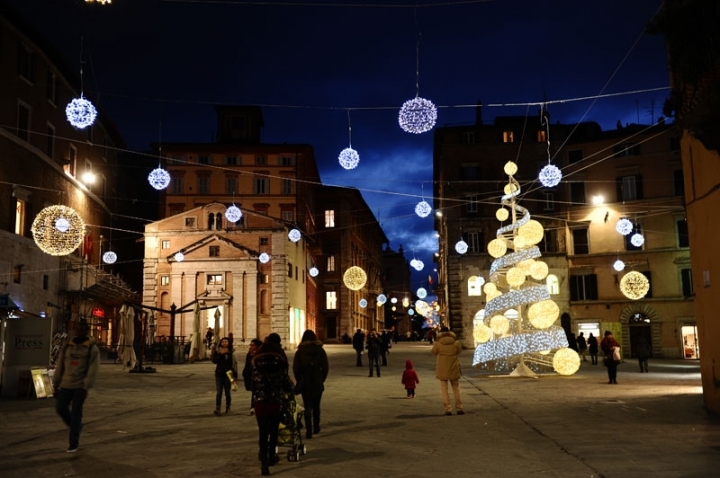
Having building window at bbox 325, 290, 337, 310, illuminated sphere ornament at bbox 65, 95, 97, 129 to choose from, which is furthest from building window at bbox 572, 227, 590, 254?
illuminated sphere ornament at bbox 65, 95, 97, 129

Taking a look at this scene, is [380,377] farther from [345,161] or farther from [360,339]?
[345,161]

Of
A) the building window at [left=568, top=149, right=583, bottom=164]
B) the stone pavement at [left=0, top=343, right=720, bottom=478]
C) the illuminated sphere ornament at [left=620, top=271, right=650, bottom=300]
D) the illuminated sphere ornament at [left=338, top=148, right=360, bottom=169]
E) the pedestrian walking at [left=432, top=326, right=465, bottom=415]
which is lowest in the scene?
the stone pavement at [left=0, top=343, right=720, bottom=478]

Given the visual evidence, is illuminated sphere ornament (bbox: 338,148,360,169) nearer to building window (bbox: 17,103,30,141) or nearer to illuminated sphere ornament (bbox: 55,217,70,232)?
illuminated sphere ornament (bbox: 55,217,70,232)

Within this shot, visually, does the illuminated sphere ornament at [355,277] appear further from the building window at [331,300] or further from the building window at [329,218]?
the building window at [329,218]

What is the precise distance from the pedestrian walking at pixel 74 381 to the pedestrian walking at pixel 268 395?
2.65 m

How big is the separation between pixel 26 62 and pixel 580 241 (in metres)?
34.5

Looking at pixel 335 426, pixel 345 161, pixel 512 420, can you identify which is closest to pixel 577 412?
pixel 512 420

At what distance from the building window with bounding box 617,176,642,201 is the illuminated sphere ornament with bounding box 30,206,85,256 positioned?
33.1 meters

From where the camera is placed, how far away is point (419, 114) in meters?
15.2

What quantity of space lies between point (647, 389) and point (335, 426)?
10257 mm

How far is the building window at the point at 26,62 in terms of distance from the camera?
1251 inches

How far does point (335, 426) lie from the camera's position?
11.3 metres

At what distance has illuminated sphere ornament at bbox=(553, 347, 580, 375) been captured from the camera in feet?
67.8

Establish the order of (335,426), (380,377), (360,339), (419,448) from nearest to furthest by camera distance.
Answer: (419,448), (335,426), (380,377), (360,339)
